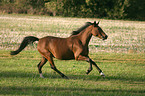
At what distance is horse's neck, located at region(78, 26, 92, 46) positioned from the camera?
30.7 ft

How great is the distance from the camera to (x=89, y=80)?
354 inches

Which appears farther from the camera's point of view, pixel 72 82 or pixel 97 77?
pixel 97 77

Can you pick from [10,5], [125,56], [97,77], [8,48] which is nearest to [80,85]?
[97,77]

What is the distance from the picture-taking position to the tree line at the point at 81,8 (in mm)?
58906

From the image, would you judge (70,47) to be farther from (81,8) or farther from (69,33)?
(81,8)

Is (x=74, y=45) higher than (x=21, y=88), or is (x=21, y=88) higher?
(x=74, y=45)

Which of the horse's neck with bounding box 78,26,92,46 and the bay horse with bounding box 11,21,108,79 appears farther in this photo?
the horse's neck with bounding box 78,26,92,46

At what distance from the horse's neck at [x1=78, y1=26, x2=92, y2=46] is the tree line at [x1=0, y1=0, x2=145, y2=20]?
49162mm

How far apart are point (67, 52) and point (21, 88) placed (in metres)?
2.20

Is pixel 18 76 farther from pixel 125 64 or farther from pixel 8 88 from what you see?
pixel 125 64

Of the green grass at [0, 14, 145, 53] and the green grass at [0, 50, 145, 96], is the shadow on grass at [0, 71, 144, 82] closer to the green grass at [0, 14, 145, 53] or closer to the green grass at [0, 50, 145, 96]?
the green grass at [0, 50, 145, 96]

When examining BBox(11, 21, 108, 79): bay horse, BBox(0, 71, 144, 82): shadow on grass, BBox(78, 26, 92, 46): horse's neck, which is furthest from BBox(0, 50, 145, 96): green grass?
BBox(78, 26, 92, 46): horse's neck

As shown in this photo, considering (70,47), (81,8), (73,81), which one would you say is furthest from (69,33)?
(81,8)

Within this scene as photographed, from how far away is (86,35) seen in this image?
9.39m
